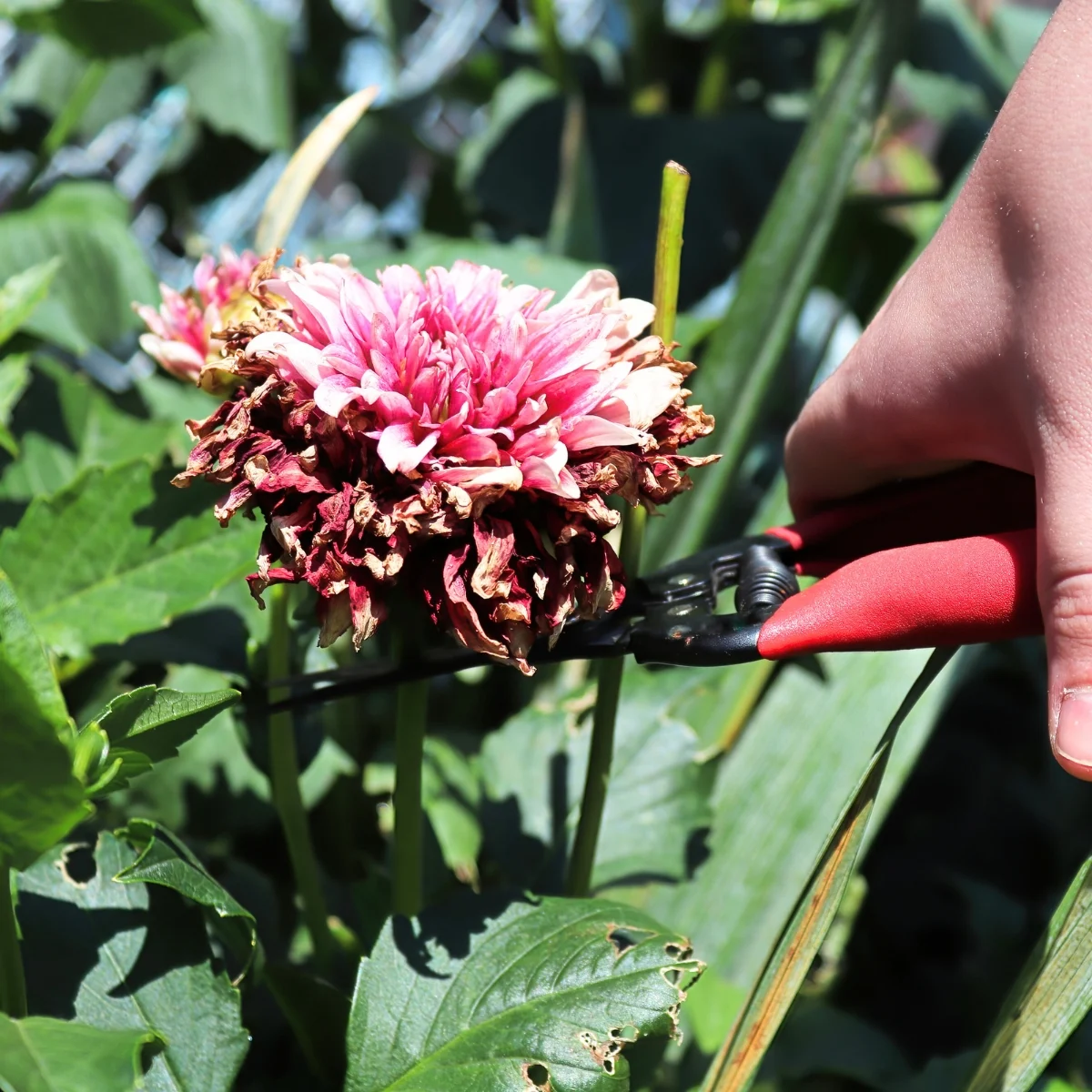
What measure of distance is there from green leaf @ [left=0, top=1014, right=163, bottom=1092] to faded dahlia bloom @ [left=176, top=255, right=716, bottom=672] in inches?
4.4

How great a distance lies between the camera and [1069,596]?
290 millimetres

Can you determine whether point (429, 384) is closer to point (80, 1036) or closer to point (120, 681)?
point (80, 1036)

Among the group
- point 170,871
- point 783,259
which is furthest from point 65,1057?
point 783,259

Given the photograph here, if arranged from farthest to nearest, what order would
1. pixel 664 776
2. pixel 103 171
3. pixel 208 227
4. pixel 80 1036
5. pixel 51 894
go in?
pixel 208 227
pixel 103 171
pixel 664 776
pixel 51 894
pixel 80 1036

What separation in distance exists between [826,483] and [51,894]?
0.31 m

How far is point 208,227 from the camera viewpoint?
1425 mm

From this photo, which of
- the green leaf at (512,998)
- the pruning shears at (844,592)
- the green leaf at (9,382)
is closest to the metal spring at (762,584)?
the pruning shears at (844,592)

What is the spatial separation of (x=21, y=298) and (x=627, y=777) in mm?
363

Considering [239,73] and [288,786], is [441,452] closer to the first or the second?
[288,786]

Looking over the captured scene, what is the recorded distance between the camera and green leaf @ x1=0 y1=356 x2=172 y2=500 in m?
0.60

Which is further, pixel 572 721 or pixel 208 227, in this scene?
pixel 208 227

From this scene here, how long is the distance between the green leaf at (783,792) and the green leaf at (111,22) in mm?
557

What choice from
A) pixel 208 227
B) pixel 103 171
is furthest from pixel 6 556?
pixel 208 227

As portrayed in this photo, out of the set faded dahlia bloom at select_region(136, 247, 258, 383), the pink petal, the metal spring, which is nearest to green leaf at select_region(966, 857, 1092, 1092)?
the metal spring
